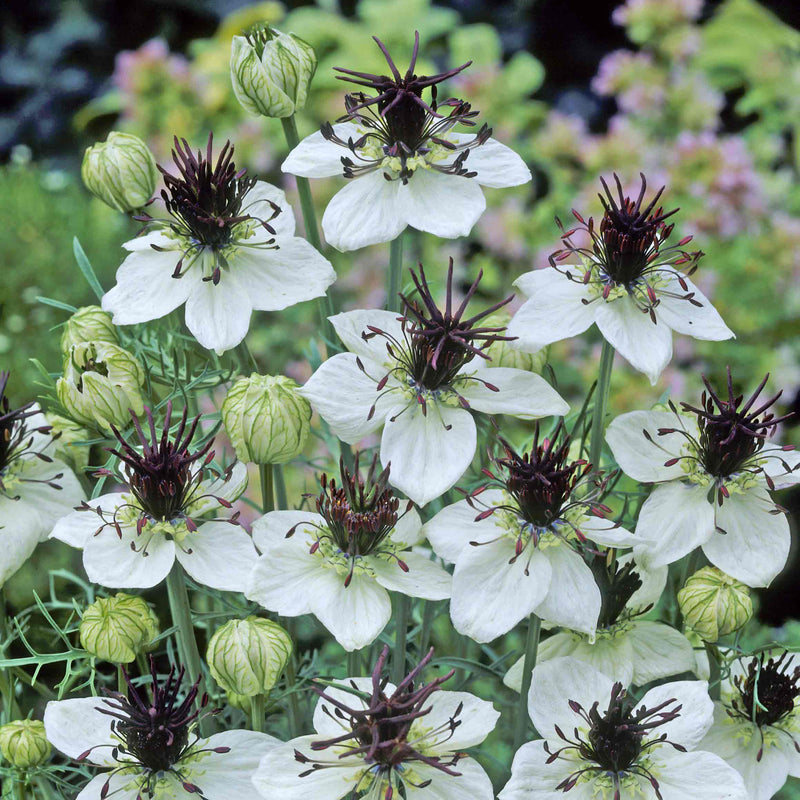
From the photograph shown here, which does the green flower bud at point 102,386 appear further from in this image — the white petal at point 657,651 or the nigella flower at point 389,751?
the white petal at point 657,651

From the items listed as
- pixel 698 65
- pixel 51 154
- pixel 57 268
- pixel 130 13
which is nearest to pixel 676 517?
pixel 57 268

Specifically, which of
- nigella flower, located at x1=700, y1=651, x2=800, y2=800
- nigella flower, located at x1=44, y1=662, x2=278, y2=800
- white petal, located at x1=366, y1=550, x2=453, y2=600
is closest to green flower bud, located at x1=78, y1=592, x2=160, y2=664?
nigella flower, located at x1=44, y1=662, x2=278, y2=800

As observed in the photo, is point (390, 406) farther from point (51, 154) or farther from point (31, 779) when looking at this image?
point (51, 154)

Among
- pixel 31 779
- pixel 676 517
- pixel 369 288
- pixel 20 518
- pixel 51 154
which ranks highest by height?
pixel 676 517

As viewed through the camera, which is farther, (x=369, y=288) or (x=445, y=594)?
(x=369, y=288)

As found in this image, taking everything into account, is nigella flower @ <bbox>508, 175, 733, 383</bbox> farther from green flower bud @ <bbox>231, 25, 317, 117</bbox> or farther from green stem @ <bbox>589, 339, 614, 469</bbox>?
green flower bud @ <bbox>231, 25, 317, 117</bbox>
